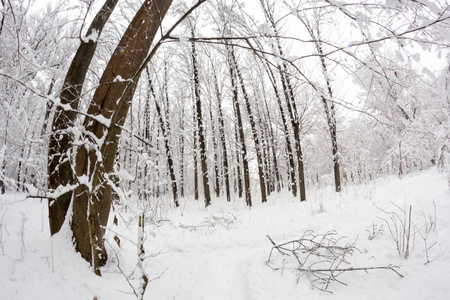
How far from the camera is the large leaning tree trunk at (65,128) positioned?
2420 millimetres

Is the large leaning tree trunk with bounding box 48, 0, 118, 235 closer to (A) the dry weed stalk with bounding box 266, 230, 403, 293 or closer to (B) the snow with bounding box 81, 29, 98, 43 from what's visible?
(B) the snow with bounding box 81, 29, 98, 43

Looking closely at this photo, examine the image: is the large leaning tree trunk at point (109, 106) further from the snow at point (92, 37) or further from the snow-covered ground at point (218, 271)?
the snow at point (92, 37)

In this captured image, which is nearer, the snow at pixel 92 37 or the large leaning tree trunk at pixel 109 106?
the large leaning tree trunk at pixel 109 106

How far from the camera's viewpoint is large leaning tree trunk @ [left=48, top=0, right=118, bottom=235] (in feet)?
7.94

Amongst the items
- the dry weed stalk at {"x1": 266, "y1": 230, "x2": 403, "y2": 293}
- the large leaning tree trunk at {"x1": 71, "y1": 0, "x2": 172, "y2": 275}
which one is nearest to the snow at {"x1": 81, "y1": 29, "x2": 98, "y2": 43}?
the large leaning tree trunk at {"x1": 71, "y1": 0, "x2": 172, "y2": 275}

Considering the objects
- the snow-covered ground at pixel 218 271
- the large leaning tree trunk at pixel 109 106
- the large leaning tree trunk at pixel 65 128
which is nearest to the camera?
the snow-covered ground at pixel 218 271

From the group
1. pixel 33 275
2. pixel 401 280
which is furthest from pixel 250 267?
pixel 33 275

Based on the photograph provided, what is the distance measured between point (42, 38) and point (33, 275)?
26.5ft

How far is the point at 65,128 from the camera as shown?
2.59 m

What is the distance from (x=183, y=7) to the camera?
29.4ft

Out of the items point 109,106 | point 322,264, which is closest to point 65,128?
point 109,106

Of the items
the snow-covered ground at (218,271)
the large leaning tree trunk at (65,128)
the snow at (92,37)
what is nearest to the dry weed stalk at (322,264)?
the snow-covered ground at (218,271)

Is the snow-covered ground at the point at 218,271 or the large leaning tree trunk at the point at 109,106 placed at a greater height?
the large leaning tree trunk at the point at 109,106

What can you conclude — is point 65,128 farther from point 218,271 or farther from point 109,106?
point 218,271
